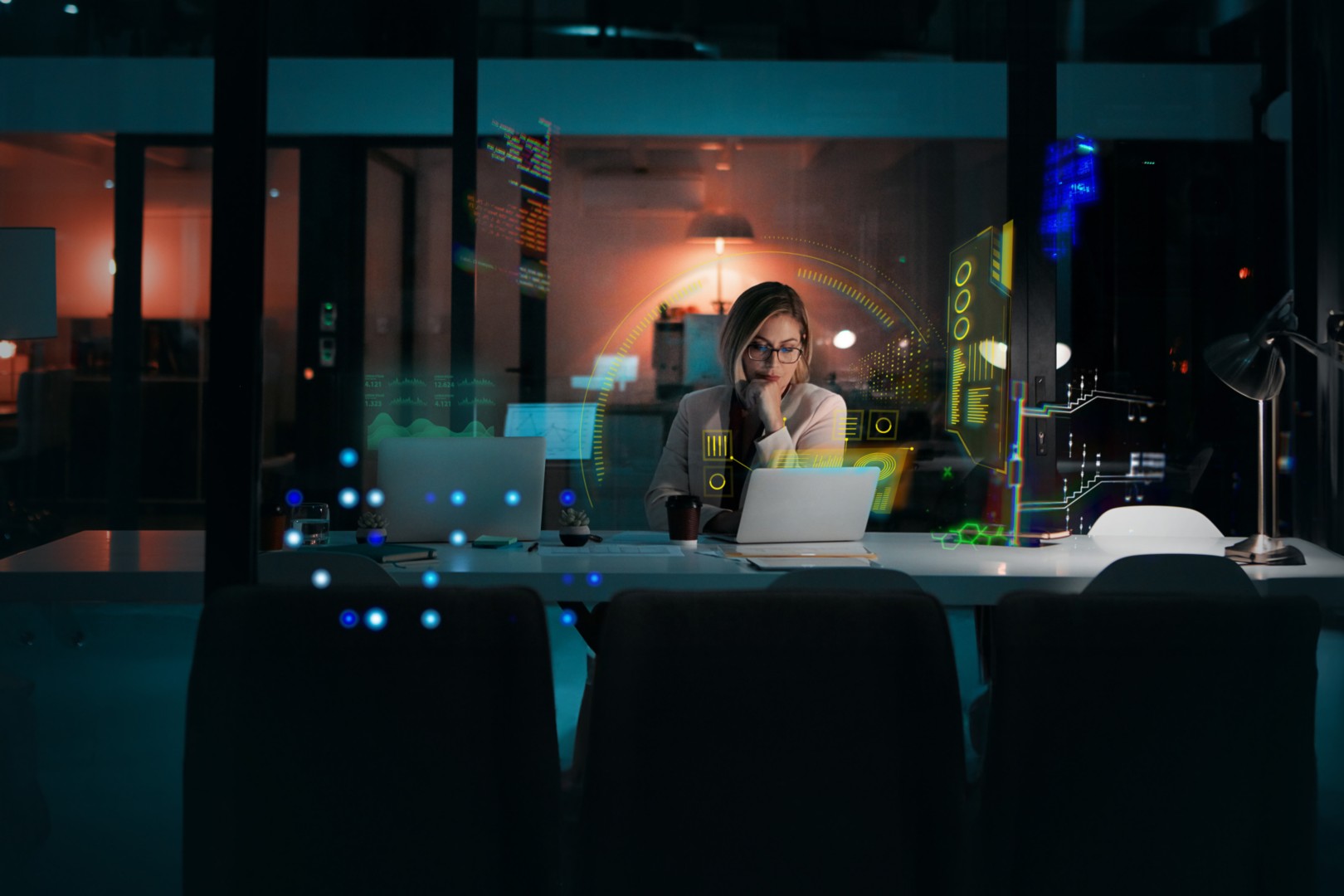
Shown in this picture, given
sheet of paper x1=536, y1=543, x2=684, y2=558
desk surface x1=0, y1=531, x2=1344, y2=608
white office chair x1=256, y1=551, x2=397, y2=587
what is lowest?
desk surface x1=0, y1=531, x2=1344, y2=608

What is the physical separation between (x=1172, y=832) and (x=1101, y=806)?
10 centimetres

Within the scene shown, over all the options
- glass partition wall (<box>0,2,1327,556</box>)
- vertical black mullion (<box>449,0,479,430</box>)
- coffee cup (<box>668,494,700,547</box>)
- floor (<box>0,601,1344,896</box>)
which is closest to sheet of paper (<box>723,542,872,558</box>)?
coffee cup (<box>668,494,700,547</box>)

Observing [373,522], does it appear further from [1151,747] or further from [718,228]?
[718,228]

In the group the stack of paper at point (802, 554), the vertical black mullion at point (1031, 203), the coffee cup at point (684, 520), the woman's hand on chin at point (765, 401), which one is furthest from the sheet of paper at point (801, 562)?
the vertical black mullion at point (1031, 203)

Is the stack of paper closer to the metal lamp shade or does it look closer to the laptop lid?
the laptop lid

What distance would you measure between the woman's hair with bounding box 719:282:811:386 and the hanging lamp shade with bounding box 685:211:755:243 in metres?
1.55

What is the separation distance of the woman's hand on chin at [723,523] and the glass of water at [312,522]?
1108 millimetres

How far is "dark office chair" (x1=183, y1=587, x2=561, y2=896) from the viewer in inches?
49.6

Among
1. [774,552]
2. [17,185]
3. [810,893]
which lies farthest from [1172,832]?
[17,185]

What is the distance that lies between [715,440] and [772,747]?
7.65 ft

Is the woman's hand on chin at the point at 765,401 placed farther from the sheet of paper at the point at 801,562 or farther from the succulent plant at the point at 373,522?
the succulent plant at the point at 373,522

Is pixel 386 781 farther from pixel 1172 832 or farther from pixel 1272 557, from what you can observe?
pixel 1272 557

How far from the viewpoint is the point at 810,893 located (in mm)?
1252

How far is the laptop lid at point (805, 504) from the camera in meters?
2.60
